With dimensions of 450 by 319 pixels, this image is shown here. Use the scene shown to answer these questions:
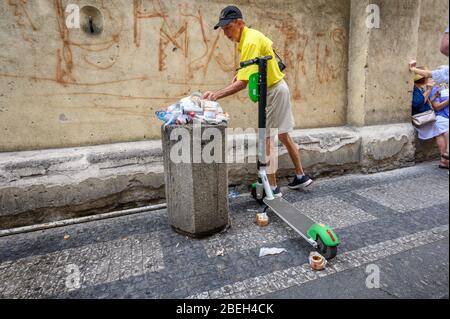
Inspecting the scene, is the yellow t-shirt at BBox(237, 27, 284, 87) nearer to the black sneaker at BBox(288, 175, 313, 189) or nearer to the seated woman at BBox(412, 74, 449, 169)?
the black sneaker at BBox(288, 175, 313, 189)

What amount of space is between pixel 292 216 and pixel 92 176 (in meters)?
2.10

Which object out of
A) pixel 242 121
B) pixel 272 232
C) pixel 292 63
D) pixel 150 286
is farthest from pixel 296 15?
pixel 150 286

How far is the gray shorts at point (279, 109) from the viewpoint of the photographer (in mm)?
3391

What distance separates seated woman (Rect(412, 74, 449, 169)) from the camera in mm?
4696

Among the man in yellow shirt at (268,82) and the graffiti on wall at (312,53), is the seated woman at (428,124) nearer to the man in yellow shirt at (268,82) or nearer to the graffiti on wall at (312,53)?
the graffiti on wall at (312,53)

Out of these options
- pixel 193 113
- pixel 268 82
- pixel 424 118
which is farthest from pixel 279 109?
pixel 424 118

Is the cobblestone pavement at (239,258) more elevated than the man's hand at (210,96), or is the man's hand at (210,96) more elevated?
the man's hand at (210,96)

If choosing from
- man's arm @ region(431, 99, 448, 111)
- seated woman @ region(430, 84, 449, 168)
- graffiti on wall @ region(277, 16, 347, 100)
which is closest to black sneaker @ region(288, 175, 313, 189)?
graffiti on wall @ region(277, 16, 347, 100)

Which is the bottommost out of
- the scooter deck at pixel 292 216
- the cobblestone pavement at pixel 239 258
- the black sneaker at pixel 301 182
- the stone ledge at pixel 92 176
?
the cobblestone pavement at pixel 239 258

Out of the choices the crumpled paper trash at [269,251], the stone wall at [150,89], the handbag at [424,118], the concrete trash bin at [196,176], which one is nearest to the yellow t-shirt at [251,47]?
the concrete trash bin at [196,176]

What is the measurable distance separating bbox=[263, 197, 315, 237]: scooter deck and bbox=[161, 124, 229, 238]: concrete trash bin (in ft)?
1.70

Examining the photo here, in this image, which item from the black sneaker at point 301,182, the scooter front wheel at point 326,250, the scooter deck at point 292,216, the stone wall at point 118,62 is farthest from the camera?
the black sneaker at point 301,182

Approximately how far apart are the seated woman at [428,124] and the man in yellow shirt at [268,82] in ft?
7.80

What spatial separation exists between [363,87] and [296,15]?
1.42 meters
